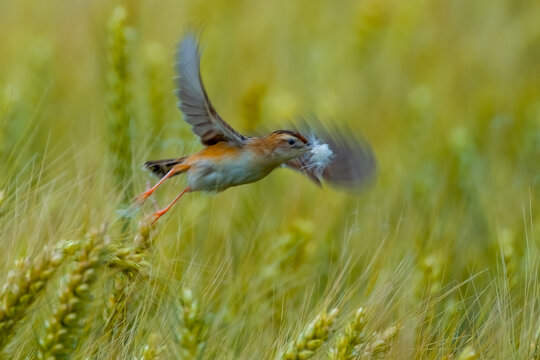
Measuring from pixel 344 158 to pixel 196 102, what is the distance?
1.81 ft

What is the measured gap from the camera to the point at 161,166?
3.29m

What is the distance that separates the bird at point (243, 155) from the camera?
3.03m

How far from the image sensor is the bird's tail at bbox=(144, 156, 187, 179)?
128 inches

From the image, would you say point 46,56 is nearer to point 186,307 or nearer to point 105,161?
point 105,161

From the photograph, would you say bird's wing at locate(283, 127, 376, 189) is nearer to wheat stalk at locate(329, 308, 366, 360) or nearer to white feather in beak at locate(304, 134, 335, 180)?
white feather in beak at locate(304, 134, 335, 180)

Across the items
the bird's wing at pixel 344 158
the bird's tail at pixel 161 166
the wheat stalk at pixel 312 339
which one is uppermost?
the bird's tail at pixel 161 166

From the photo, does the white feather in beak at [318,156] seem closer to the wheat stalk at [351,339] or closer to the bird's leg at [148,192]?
the bird's leg at [148,192]

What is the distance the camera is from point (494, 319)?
8.71 feet

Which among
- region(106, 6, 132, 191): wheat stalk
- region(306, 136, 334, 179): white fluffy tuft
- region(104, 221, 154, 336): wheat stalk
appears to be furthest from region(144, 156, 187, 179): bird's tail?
region(104, 221, 154, 336): wheat stalk

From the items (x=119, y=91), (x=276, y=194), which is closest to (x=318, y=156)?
(x=119, y=91)

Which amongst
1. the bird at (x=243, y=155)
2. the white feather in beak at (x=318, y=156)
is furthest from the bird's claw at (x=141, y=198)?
the white feather in beak at (x=318, y=156)

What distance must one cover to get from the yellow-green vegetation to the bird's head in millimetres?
295

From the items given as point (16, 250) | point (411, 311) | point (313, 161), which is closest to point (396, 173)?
point (313, 161)

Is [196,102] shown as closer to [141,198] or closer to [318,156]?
[141,198]
